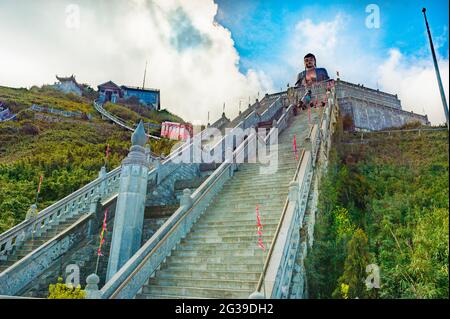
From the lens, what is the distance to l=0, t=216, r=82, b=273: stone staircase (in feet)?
29.3

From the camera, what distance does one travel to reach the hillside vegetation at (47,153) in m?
14.3

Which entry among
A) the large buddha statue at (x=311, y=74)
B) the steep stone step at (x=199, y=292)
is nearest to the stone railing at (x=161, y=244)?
the steep stone step at (x=199, y=292)

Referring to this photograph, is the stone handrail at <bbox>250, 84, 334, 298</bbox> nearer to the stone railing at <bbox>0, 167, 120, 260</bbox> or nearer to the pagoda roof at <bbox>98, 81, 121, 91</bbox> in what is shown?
the stone railing at <bbox>0, 167, 120, 260</bbox>

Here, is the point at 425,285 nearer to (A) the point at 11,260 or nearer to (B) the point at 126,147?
(A) the point at 11,260

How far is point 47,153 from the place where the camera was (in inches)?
727

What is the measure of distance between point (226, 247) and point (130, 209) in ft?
8.28

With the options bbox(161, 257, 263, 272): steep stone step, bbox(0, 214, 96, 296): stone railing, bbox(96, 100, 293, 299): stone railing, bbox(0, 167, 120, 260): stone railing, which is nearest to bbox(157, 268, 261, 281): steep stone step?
bbox(161, 257, 263, 272): steep stone step

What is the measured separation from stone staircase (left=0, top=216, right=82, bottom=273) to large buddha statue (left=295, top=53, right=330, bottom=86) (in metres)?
32.0

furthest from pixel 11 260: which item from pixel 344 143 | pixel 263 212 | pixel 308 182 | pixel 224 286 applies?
pixel 344 143

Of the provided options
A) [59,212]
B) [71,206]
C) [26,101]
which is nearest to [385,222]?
[71,206]

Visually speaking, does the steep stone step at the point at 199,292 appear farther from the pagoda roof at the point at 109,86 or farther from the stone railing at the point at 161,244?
the pagoda roof at the point at 109,86
